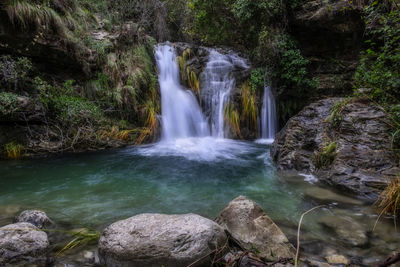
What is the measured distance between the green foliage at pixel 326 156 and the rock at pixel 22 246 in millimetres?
4434

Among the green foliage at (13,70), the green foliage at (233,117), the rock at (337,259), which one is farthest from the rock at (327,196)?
the green foliage at (13,70)

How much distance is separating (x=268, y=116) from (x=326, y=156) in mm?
5217

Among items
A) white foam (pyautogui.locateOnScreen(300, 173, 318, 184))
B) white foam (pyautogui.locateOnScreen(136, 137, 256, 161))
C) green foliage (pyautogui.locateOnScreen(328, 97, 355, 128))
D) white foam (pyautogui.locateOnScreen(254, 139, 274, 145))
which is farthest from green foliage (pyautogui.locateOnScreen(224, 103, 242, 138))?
white foam (pyautogui.locateOnScreen(300, 173, 318, 184))

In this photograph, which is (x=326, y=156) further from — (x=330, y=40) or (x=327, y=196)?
(x=330, y=40)

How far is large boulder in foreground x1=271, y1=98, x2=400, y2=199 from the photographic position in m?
3.68

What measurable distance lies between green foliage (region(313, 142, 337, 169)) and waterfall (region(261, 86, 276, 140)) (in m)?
4.81

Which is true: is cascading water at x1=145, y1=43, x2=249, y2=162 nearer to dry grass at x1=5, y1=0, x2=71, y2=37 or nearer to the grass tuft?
dry grass at x1=5, y1=0, x2=71, y2=37

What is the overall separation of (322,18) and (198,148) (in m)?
6.17

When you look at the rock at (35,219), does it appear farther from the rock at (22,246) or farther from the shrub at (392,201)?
the shrub at (392,201)

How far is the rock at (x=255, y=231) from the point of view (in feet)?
6.83

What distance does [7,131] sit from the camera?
21.0 feet

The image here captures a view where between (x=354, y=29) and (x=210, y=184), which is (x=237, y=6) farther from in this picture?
(x=210, y=184)

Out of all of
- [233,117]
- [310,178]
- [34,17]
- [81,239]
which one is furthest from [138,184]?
[233,117]

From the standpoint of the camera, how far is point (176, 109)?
943cm
